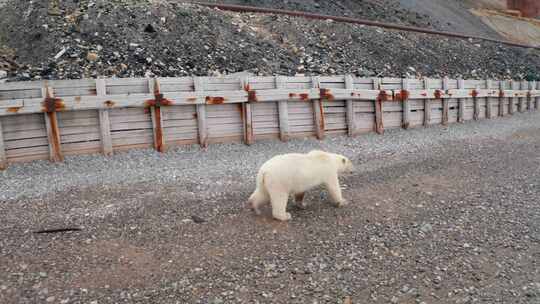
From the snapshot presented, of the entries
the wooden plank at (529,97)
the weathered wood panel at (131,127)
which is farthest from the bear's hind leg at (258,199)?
the wooden plank at (529,97)

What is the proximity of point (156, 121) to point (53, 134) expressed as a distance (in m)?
1.88

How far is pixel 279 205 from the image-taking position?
534 centimetres

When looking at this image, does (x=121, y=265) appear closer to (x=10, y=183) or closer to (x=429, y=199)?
(x=10, y=183)

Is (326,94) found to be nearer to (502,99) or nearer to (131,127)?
(131,127)

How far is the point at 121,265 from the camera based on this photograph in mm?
4340

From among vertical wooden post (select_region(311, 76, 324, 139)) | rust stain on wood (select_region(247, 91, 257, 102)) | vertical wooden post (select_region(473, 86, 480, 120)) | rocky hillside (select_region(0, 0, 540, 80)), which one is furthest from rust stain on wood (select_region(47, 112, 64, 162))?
vertical wooden post (select_region(473, 86, 480, 120))

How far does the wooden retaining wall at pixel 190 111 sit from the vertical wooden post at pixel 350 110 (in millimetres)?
26

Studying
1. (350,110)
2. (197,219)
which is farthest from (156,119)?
(350,110)

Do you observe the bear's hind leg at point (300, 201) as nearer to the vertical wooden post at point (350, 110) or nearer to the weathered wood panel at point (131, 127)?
the weathered wood panel at point (131, 127)

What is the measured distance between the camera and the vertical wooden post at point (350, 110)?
10047mm

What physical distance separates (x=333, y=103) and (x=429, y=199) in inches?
168

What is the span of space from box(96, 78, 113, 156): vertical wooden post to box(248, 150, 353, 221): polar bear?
11.6 ft

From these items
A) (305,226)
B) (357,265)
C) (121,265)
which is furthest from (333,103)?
(121,265)

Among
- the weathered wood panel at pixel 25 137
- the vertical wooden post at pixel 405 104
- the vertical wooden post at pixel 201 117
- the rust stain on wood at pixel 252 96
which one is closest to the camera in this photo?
the weathered wood panel at pixel 25 137
